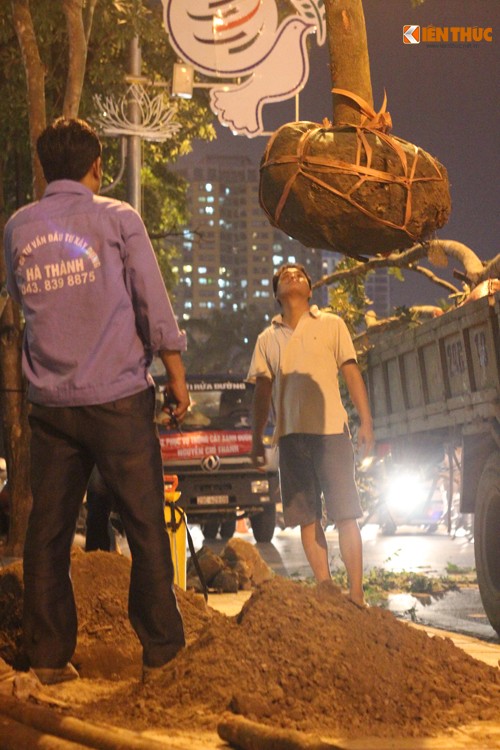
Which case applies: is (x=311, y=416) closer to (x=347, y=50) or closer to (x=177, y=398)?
(x=177, y=398)

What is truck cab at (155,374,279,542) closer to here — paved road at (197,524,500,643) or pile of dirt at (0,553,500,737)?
paved road at (197,524,500,643)

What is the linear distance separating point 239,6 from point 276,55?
613 mm

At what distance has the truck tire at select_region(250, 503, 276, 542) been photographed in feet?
60.3

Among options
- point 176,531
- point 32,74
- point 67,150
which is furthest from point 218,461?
point 67,150

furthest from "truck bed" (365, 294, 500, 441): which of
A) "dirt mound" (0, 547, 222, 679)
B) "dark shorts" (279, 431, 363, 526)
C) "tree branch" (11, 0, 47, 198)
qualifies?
"tree branch" (11, 0, 47, 198)

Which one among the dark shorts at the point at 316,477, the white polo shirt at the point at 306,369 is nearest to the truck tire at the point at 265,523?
the white polo shirt at the point at 306,369

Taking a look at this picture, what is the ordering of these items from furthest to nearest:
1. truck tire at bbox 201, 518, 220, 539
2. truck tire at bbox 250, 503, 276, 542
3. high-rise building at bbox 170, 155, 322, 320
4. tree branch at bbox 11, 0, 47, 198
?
high-rise building at bbox 170, 155, 322, 320, truck tire at bbox 201, 518, 220, 539, truck tire at bbox 250, 503, 276, 542, tree branch at bbox 11, 0, 47, 198

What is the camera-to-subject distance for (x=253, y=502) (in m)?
17.7

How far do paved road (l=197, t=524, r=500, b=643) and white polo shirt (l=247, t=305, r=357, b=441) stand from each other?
6.15 ft

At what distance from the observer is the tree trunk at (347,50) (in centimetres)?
545

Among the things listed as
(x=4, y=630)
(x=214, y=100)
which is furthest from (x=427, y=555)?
(x=4, y=630)

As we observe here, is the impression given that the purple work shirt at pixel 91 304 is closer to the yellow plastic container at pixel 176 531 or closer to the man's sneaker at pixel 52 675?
the man's sneaker at pixel 52 675

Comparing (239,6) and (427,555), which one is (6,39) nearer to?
(239,6)

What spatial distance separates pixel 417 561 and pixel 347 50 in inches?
395
